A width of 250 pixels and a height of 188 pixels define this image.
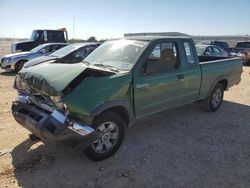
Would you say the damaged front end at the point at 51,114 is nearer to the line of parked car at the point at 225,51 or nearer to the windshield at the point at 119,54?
the windshield at the point at 119,54

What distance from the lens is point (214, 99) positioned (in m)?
6.55

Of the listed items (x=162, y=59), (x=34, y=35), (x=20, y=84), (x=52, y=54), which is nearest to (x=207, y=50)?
(x=52, y=54)

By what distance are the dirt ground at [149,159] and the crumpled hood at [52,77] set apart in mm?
1129

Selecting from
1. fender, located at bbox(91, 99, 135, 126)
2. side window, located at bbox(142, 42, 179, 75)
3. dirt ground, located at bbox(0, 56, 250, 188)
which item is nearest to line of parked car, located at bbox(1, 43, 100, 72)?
dirt ground, located at bbox(0, 56, 250, 188)

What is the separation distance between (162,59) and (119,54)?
81cm

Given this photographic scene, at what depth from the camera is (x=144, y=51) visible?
4453 millimetres

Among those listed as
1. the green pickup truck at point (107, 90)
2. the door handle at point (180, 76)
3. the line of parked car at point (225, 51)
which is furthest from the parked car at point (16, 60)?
the door handle at point (180, 76)

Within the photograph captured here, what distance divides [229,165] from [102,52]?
9.75ft

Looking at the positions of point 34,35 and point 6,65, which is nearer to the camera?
point 6,65

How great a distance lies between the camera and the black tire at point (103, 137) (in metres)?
3.82

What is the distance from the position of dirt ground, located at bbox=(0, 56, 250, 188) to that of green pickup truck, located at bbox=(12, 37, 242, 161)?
0.39 meters

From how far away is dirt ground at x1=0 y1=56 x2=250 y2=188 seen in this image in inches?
140

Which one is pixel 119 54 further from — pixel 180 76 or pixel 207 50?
pixel 207 50

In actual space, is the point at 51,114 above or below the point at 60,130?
above
